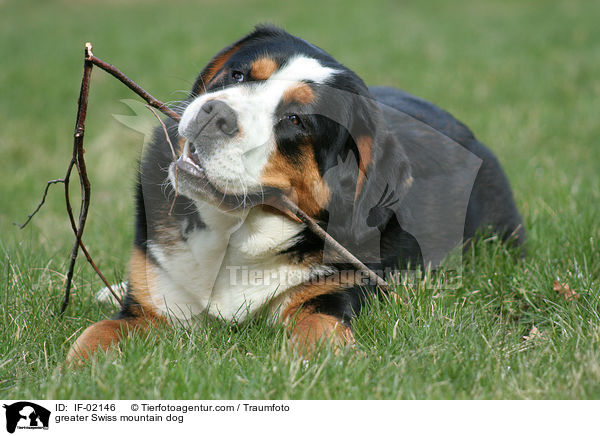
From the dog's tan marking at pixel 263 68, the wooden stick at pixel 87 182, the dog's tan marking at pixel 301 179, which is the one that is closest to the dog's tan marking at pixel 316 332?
the wooden stick at pixel 87 182

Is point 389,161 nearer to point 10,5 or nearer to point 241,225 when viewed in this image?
point 241,225

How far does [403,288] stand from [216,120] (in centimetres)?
116

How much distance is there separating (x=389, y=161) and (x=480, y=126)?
4233 mm

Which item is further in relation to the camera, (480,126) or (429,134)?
(480,126)

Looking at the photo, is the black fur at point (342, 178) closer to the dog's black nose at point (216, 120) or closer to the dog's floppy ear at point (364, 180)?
the dog's floppy ear at point (364, 180)

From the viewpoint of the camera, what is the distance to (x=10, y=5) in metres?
19.4

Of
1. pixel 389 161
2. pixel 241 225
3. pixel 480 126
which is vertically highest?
pixel 480 126

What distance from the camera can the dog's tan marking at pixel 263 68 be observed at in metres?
2.85

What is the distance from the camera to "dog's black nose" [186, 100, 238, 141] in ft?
8.26

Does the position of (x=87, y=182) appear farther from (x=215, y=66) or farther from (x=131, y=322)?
(x=215, y=66)

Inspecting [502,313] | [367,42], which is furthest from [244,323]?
[367,42]
